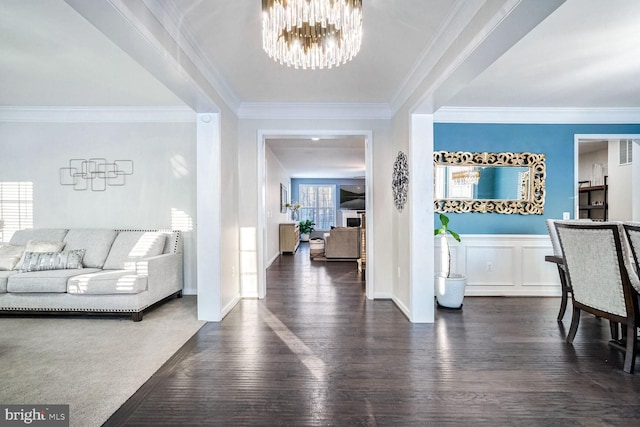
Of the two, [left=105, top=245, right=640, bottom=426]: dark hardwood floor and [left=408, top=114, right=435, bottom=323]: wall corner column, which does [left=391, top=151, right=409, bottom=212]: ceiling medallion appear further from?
[left=105, top=245, right=640, bottom=426]: dark hardwood floor

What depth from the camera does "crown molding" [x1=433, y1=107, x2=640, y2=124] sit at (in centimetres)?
432

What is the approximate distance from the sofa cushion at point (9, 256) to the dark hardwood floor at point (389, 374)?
8.61ft

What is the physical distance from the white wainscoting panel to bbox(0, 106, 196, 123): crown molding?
409cm

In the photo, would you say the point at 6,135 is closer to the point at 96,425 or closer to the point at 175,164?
the point at 175,164

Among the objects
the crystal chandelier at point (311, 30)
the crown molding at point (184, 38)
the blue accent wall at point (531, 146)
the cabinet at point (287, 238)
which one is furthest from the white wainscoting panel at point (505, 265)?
the cabinet at point (287, 238)

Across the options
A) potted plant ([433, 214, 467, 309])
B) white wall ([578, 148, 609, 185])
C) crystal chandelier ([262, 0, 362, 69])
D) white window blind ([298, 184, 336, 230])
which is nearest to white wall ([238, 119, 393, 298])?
potted plant ([433, 214, 467, 309])

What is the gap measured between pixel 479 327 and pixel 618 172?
422 centimetres

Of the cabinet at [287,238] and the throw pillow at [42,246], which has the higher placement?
the throw pillow at [42,246]

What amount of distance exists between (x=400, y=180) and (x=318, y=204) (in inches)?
363

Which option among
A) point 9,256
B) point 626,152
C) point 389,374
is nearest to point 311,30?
point 389,374

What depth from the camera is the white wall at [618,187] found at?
497 cm

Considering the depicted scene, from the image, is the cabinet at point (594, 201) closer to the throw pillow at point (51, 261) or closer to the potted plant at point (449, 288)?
the potted plant at point (449, 288)

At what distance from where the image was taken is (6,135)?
4.39 meters

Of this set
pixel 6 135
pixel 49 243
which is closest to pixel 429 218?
pixel 49 243
